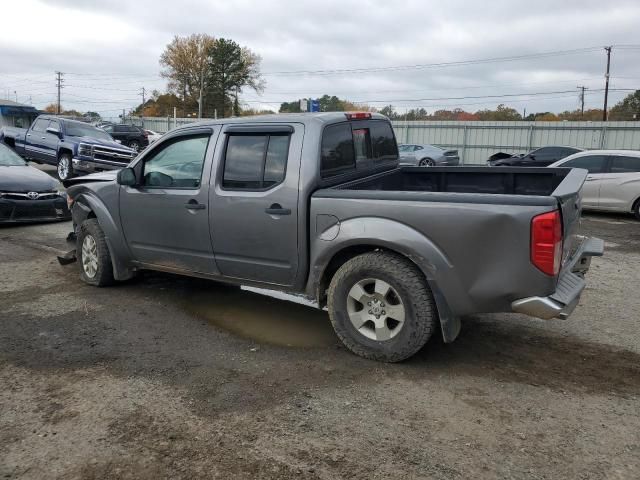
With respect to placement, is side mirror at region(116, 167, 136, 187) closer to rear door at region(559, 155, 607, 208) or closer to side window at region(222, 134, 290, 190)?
side window at region(222, 134, 290, 190)

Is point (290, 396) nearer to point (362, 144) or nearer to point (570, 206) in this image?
point (570, 206)

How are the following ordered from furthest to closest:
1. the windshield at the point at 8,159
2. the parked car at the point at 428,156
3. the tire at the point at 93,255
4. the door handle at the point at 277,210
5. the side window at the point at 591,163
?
the parked car at the point at 428,156 → the side window at the point at 591,163 → the windshield at the point at 8,159 → the tire at the point at 93,255 → the door handle at the point at 277,210

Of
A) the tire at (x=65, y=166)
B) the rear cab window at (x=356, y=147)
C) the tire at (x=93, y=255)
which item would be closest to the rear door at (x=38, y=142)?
the tire at (x=65, y=166)

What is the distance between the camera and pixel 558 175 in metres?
5.02

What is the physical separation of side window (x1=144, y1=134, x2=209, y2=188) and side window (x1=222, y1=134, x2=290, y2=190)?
312 millimetres

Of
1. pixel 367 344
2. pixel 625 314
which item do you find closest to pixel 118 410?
pixel 367 344

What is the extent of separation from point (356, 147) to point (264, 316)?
70.9 inches

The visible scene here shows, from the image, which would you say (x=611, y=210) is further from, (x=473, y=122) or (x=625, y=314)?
(x=473, y=122)

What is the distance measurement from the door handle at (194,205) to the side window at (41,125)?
13.5 metres

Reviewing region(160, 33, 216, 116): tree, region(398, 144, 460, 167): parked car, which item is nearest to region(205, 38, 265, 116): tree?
region(160, 33, 216, 116): tree

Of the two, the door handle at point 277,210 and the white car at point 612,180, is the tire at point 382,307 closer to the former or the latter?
the door handle at point 277,210

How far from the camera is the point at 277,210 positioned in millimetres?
4352

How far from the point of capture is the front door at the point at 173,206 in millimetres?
4875

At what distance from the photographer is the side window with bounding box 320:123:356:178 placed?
4.42 m
